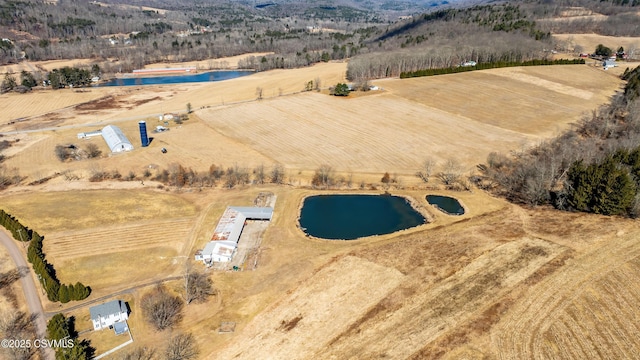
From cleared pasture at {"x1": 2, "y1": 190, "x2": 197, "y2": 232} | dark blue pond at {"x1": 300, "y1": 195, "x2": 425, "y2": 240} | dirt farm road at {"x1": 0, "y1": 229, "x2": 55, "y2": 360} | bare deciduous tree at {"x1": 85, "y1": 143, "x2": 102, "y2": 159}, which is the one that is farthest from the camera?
bare deciduous tree at {"x1": 85, "y1": 143, "x2": 102, "y2": 159}

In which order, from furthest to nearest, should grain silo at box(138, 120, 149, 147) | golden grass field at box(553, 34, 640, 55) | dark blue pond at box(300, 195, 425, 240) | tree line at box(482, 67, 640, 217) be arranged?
golden grass field at box(553, 34, 640, 55) < grain silo at box(138, 120, 149, 147) < dark blue pond at box(300, 195, 425, 240) < tree line at box(482, 67, 640, 217)

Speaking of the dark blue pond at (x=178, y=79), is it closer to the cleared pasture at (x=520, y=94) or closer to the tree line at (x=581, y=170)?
the cleared pasture at (x=520, y=94)

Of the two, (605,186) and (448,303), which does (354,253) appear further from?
(605,186)

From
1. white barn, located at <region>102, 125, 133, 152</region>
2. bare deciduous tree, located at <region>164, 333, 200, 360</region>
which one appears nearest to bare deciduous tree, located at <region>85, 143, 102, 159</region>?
white barn, located at <region>102, 125, 133, 152</region>

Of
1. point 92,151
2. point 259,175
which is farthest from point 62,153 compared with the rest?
point 259,175

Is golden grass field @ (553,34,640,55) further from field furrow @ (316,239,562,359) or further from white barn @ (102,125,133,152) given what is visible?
white barn @ (102,125,133,152)

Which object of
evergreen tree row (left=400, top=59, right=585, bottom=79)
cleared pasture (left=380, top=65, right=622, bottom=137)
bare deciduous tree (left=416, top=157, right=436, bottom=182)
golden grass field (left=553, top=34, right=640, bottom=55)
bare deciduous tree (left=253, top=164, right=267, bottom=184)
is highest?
golden grass field (left=553, top=34, right=640, bottom=55)
